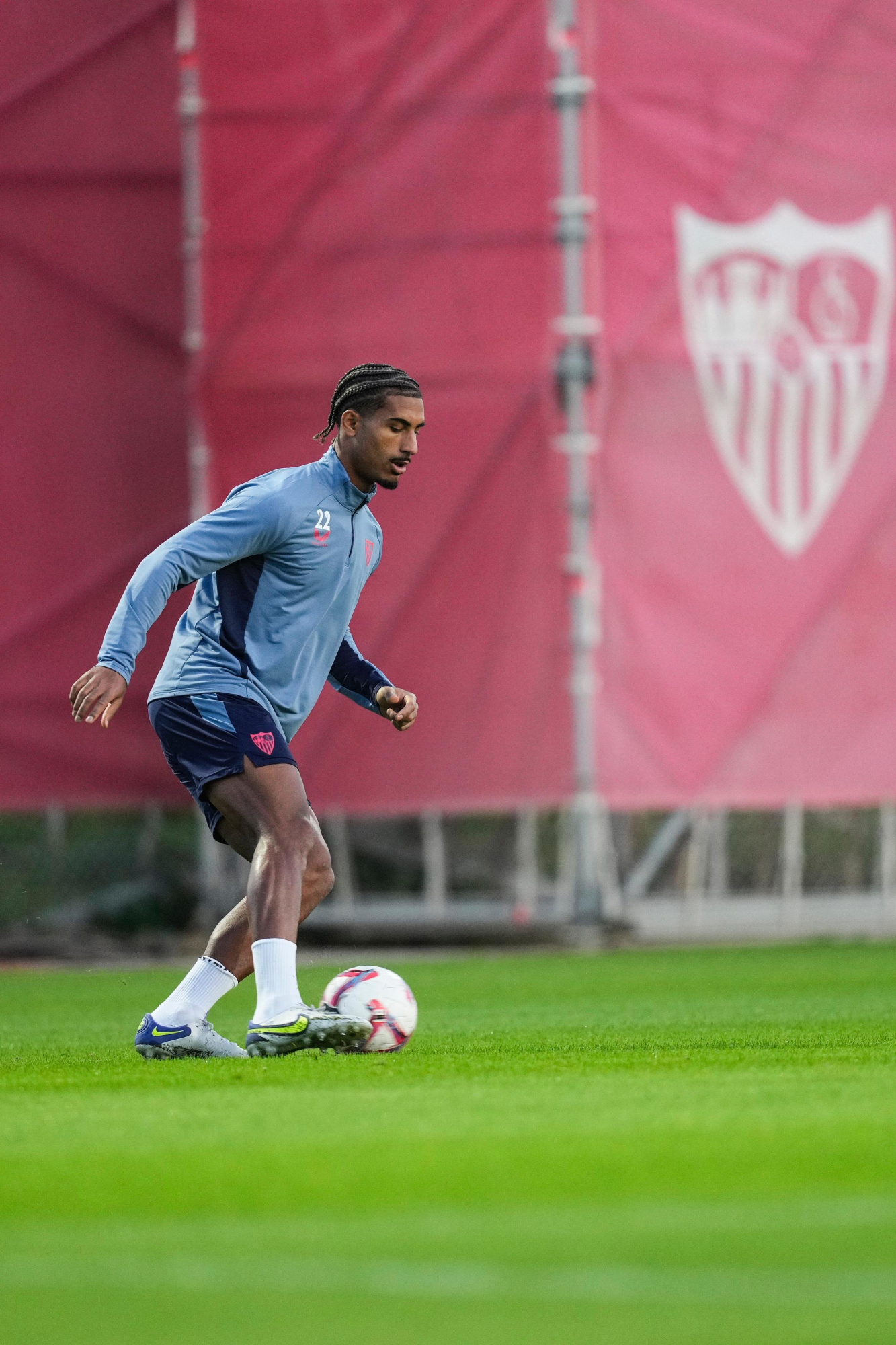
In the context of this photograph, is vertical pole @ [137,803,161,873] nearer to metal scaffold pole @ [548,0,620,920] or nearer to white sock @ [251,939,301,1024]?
Result: metal scaffold pole @ [548,0,620,920]

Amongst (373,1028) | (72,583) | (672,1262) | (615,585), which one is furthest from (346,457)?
(72,583)

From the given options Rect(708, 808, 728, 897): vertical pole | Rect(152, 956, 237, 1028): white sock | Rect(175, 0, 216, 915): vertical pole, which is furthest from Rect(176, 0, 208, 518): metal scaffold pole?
Rect(152, 956, 237, 1028): white sock

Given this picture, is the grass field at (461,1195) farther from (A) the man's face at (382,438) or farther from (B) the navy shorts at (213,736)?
(A) the man's face at (382,438)

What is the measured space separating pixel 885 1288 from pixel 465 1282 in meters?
0.49

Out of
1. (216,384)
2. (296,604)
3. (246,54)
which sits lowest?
(296,604)

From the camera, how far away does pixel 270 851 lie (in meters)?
5.94

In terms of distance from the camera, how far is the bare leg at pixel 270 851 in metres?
5.89

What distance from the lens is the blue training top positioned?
606cm

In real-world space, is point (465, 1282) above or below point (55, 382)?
below

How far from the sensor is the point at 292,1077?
17.6 ft

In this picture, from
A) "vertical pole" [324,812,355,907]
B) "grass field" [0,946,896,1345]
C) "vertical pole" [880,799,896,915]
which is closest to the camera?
"grass field" [0,946,896,1345]

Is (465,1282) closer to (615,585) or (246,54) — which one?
(615,585)

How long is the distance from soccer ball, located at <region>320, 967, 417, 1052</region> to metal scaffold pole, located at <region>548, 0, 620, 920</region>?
8766 mm

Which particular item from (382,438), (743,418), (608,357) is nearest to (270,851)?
(382,438)
